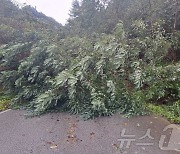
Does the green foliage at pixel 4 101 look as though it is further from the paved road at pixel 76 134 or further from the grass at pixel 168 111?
the grass at pixel 168 111

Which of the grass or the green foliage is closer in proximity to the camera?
the grass

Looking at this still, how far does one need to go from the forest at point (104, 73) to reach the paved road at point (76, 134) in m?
0.29

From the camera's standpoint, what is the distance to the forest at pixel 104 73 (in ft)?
18.6

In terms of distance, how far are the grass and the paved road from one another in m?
0.18

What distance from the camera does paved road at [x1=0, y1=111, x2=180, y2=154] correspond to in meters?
4.34

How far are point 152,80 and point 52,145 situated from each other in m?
2.90

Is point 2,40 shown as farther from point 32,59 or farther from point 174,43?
point 174,43

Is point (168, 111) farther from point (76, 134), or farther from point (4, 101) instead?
point (4, 101)


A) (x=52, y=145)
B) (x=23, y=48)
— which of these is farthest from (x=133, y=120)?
(x=23, y=48)

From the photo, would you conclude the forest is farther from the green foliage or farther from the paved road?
the paved road

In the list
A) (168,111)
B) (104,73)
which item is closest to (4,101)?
(104,73)

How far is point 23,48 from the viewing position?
804 centimetres

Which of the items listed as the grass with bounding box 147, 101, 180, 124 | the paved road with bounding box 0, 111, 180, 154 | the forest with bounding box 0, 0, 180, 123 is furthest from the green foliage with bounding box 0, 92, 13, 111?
the grass with bounding box 147, 101, 180, 124

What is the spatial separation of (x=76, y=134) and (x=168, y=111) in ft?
7.08
